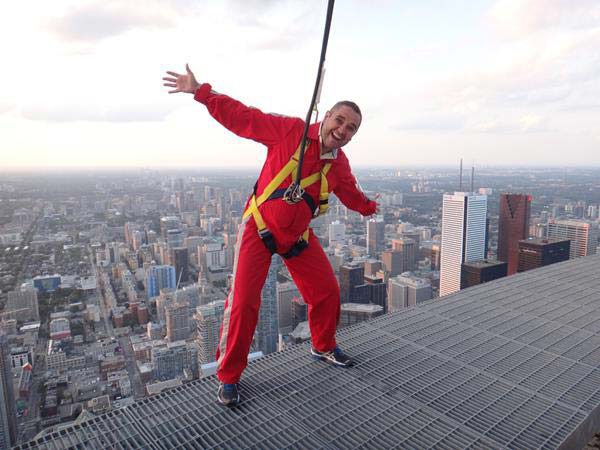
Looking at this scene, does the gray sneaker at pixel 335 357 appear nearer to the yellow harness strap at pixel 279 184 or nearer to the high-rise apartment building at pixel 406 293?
the yellow harness strap at pixel 279 184

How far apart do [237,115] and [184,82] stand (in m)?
0.24

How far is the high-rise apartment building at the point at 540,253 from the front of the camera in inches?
804

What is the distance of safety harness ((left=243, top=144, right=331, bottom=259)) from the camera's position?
1913 mm

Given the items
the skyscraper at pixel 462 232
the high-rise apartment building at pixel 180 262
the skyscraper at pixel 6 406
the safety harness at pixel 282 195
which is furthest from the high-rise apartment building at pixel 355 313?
the safety harness at pixel 282 195

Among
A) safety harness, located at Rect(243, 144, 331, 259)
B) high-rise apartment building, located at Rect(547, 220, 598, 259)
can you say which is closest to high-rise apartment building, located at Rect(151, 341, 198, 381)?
safety harness, located at Rect(243, 144, 331, 259)

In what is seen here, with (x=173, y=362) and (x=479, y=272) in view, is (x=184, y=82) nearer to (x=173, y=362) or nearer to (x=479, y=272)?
(x=173, y=362)

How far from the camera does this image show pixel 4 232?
14.7 metres

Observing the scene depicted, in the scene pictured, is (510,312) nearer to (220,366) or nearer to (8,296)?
(220,366)

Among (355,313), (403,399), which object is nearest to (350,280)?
(355,313)

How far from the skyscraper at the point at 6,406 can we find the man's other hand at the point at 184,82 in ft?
27.6

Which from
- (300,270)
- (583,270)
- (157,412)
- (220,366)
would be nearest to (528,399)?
(300,270)

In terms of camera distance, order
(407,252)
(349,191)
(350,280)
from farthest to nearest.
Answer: (407,252), (350,280), (349,191)

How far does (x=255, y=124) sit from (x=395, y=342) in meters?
1.42

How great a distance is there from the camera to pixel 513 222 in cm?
2597
